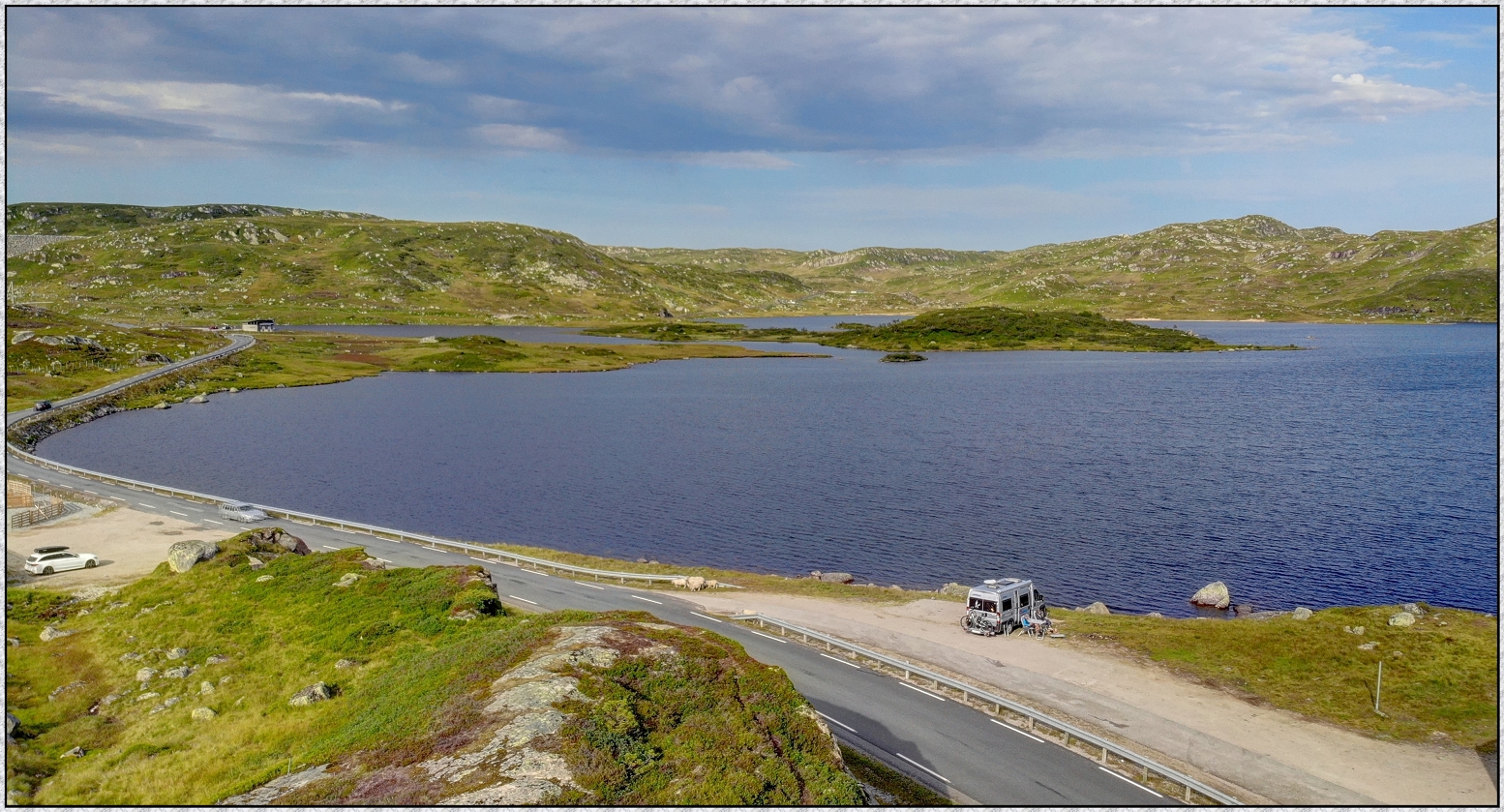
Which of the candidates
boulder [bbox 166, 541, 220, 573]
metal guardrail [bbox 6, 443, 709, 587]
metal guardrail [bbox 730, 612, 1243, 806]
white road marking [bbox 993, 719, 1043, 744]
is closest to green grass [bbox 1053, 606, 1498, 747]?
metal guardrail [bbox 730, 612, 1243, 806]

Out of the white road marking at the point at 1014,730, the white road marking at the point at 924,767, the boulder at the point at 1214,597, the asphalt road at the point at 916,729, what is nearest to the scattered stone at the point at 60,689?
the asphalt road at the point at 916,729

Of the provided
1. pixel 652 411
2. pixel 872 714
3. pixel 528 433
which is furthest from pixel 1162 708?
pixel 652 411

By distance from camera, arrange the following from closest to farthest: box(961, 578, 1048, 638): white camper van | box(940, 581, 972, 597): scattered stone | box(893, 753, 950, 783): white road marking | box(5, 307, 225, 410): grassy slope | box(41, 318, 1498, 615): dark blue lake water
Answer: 1. box(893, 753, 950, 783): white road marking
2. box(961, 578, 1048, 638): white camper van
3. box(940, 581, 972, 597): scattered stone
4. box(41, 318, 1498, 615): dark blue lake water
5. box(5, 307, 225, 410): grassy slope

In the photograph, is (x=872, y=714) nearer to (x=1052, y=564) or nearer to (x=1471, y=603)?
(x=1052, y=564)

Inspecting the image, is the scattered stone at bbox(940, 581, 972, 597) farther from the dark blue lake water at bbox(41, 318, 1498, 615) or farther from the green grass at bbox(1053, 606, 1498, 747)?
the green grass at bbox(1053, 606, 1498, 747)

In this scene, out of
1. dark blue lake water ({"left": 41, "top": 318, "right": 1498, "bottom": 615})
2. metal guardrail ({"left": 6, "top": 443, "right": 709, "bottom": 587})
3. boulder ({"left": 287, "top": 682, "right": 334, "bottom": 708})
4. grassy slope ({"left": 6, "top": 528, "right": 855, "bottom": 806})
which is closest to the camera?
grassy slope ({"left": 6, "top": 528, "right": 855, "bottom": 806})

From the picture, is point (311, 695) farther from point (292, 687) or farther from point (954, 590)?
point (954, 590)
